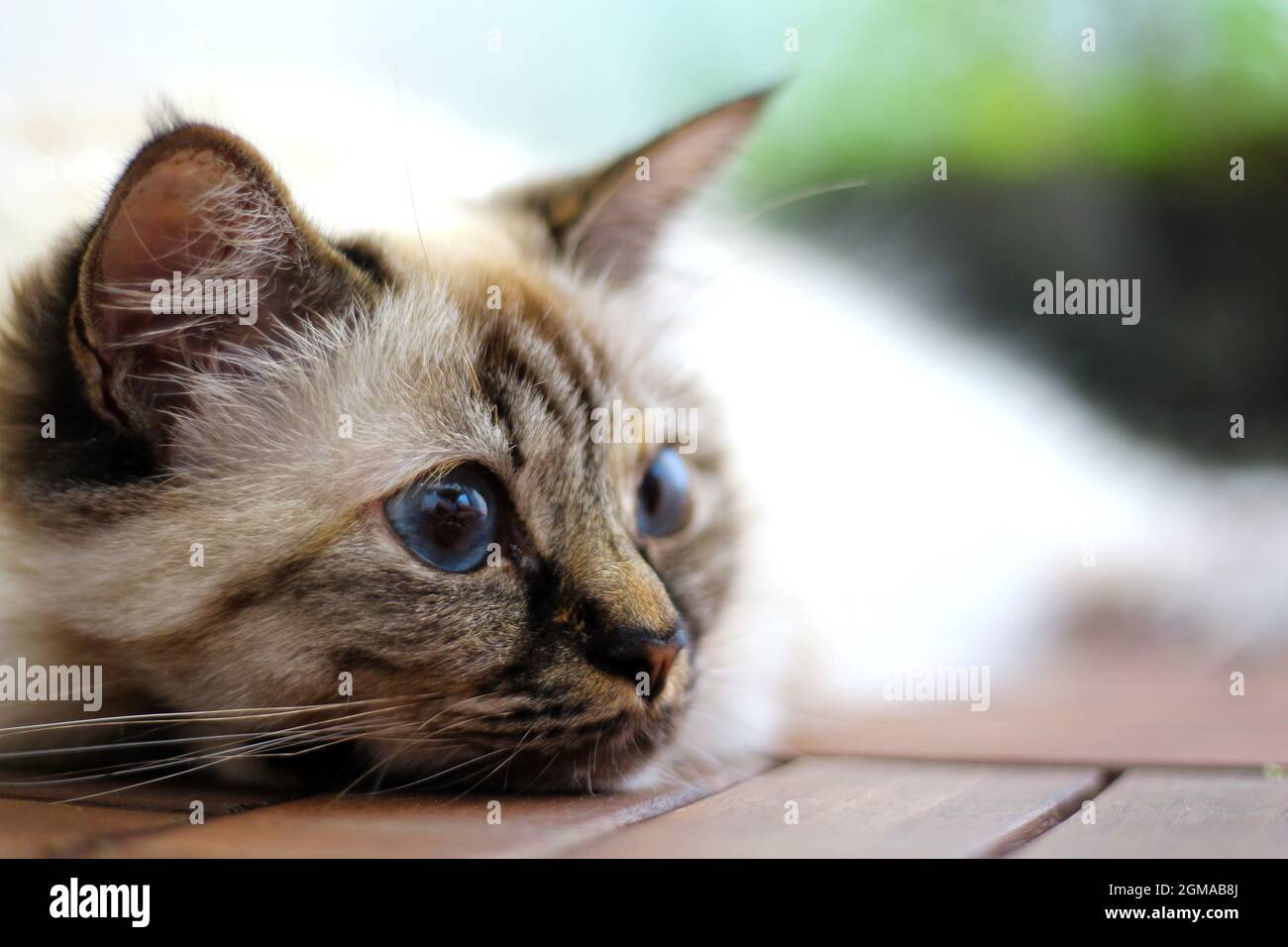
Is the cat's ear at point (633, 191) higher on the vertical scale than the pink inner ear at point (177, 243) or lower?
higher

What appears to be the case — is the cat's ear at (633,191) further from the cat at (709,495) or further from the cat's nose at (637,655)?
the cat's nose at (637,655)

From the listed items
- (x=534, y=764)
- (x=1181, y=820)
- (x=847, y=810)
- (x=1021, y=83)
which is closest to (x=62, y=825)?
(x=534, y=764)

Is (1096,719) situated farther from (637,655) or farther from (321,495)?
(321,495)

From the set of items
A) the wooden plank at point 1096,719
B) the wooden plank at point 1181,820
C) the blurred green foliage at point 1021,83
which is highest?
the blurred green foliage at point 1021,83

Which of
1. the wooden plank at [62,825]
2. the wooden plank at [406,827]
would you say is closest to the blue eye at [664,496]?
the wooden plank at [406,827]

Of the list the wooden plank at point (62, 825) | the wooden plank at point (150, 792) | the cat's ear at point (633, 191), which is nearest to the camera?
the wooden plank at point (62, 825)

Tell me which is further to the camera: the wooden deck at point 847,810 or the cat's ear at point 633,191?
the cat's ear at point 633,191

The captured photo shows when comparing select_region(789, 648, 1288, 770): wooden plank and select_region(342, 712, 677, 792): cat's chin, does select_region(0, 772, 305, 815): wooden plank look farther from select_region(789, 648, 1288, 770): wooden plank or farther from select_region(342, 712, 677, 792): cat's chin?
select_region(789, 648, 1288, 770): wooden plank
